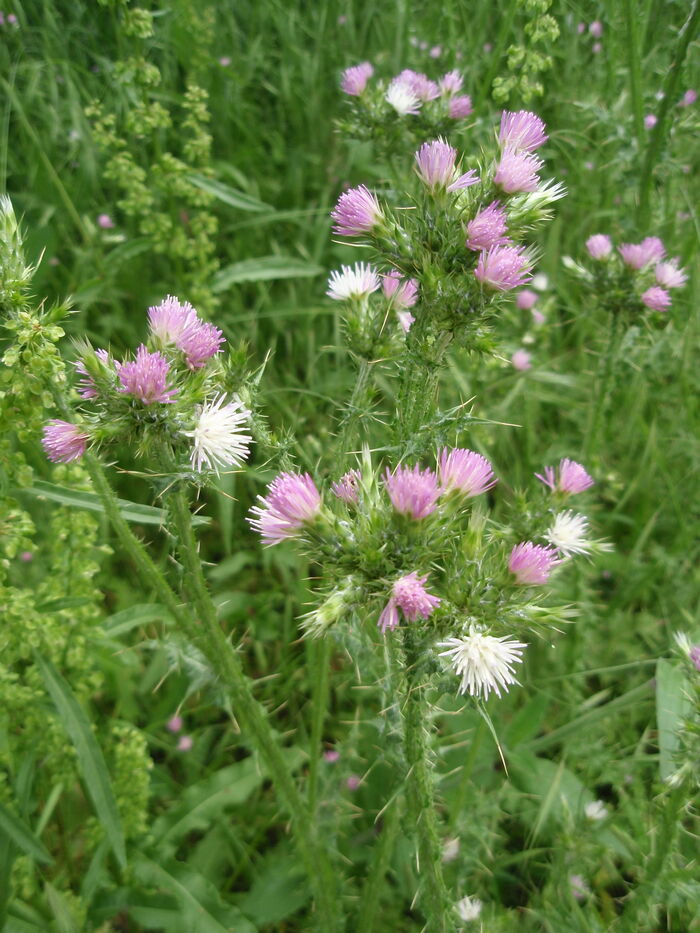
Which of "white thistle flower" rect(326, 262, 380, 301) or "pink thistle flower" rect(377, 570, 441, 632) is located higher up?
"white thistle flower" rect(326, 262, 380, 301)

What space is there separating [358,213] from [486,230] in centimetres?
33

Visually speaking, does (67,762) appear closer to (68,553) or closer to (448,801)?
(68,553)

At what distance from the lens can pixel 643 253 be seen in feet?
9.56

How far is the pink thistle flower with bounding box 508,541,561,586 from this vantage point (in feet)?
5.13

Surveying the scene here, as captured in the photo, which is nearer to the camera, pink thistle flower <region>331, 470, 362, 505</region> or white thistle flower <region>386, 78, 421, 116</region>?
pink thistle flower <region>331, 470, 362, 505</region>

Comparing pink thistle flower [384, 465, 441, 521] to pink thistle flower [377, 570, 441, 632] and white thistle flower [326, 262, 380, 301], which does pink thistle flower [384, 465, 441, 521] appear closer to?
pink thistle flower [377, 570, 441, 632]

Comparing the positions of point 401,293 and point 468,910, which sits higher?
point 401,293

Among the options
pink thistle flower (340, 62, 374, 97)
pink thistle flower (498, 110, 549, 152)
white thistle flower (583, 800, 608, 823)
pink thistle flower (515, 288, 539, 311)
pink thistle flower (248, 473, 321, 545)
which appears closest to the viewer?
pink thistle flower (248, 473, 321, 545)

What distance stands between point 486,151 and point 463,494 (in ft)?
3.00

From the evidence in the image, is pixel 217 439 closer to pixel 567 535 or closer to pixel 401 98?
pixel 567 535

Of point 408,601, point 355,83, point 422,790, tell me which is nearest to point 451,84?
point 355,83

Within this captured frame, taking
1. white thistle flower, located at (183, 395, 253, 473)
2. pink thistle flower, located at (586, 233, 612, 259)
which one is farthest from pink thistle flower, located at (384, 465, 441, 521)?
pink thistle flower, located at (586, 233, 612, 259)

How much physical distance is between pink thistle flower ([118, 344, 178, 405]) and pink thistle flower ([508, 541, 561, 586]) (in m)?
0.83

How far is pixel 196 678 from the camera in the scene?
199 centimetres
